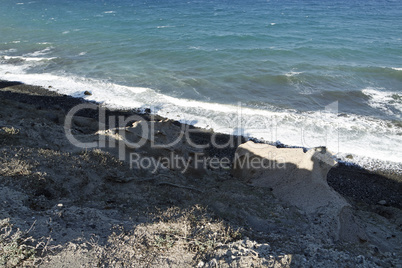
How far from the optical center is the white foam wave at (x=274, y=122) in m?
13.5

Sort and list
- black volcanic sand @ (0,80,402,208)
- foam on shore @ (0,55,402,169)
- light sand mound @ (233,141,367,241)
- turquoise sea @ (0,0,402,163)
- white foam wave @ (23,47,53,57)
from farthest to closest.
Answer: white foam wave @ (23,47,53,57)
turquoise sea @ (0,0,402,163)
foam on shore @ (0,55,402,169)
black volcanic sand @ (0,80,402,208)
light sand mound @ (233,141,367,241)

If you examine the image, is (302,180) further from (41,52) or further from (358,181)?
(41,52)

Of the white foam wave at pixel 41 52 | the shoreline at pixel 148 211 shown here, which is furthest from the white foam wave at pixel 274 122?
the white foam wave at pixel 41 52

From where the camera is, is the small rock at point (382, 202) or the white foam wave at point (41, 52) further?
the white foam wave at point (41, 52)

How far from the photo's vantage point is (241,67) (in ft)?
73.5

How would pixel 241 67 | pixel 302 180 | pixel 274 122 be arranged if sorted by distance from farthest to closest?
pixel 241 67
pixel 274 122
pixel 302 180

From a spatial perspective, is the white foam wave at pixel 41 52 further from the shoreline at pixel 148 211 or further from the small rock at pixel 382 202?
the small rock at pixel 382 202

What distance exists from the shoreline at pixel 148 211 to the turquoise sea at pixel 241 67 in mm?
5837

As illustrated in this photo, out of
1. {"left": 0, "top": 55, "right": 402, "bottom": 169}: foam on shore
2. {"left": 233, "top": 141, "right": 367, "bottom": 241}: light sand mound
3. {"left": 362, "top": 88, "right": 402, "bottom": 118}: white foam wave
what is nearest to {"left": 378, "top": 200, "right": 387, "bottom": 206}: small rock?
{"left": 0, "top": 55, "right": 402, "bottom": 169}: foam on shore

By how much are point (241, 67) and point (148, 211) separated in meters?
18.4

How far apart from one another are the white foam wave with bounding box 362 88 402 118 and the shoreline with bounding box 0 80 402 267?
822cm

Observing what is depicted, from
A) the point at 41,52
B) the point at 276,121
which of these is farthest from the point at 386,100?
the point at 41,52

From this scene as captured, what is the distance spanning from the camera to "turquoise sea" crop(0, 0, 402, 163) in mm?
15211

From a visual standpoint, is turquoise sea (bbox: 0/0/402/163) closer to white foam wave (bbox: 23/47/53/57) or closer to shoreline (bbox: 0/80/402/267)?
white foam wave (bbox: 23/47/53/57)
